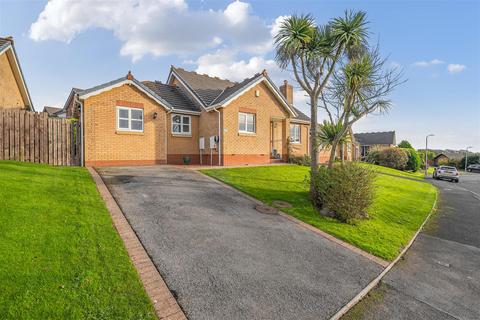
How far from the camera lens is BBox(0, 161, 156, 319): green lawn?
3006mm

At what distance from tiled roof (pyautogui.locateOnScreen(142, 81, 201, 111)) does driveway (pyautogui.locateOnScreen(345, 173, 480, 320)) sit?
15349mm

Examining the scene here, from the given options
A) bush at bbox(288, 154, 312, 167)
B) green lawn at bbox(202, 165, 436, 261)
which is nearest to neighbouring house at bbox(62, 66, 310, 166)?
bush at bbox(288, 154, 312, 167)

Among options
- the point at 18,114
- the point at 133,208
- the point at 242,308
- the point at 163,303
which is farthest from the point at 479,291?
the point at 18,114

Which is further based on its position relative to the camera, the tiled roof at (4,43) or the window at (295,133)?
the window at (295,133)

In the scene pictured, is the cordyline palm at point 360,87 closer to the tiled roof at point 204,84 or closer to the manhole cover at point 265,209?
the manhole cover at point 265,209

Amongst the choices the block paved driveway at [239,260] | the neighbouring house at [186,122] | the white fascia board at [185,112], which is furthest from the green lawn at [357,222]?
the white fascia board at [185,112]

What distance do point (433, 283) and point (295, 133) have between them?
61.7 feet

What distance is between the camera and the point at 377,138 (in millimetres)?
69688

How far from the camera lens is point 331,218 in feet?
27.4

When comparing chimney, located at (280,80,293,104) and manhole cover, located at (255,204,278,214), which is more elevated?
chimney, located at (280,80,293,104)

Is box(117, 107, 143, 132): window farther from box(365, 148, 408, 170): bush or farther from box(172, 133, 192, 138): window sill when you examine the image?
box(365, 148, 408, 170): bush

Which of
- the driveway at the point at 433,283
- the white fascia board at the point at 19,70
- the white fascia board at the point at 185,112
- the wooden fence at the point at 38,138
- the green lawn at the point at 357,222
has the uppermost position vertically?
the white fascia board at the point at 19,70

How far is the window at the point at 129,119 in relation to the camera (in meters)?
14.9

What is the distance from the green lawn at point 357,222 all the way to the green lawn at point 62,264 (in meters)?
5.31
